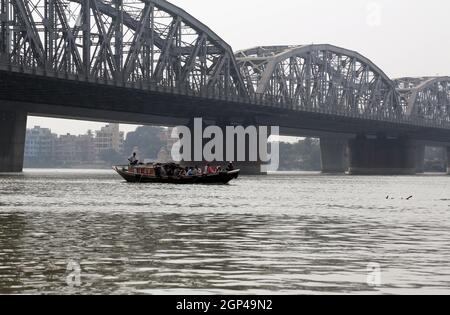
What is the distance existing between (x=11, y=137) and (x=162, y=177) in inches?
1567

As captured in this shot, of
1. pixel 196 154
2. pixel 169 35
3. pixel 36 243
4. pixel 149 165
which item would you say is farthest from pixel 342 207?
pixel 196 154

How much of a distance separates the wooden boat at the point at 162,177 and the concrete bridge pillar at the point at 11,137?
3174 centimetres

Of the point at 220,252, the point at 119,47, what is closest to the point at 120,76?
the point at 119,47

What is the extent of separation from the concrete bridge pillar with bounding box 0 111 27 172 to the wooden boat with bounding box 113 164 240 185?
104 feet

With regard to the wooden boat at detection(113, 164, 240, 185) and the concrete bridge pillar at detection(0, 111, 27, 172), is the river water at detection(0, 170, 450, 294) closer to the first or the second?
the wooden boat at detection(113, 164, 240, 185)

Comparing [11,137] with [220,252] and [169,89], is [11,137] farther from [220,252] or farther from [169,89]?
[220,252]

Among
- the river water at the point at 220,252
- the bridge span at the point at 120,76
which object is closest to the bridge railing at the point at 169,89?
the bridge span at the point at 120,76

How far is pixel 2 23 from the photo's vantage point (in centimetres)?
11650

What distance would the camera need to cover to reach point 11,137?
478 feet

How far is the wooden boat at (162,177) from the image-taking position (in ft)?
368

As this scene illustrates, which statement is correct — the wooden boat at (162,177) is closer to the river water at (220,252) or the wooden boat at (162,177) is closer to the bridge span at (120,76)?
the bridge span at (120,76)

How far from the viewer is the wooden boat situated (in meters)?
112

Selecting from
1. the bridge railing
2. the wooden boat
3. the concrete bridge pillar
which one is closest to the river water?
the wooden boat
